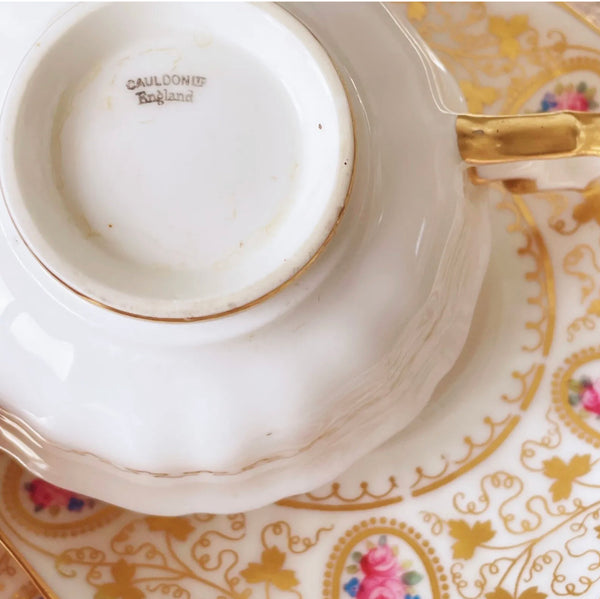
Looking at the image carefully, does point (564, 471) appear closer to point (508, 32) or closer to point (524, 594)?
point (524, 594)

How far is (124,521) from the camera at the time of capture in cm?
68

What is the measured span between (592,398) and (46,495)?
20.3 inches

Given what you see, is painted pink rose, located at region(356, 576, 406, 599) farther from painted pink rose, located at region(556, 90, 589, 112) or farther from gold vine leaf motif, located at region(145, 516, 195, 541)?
painted pink rose, located at region(556, 90, 589, 112)

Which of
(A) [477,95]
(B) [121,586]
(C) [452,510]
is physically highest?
(A) [477,95]

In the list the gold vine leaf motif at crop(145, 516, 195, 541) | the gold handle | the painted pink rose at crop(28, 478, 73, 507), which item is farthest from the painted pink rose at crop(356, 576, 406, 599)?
the gold handle

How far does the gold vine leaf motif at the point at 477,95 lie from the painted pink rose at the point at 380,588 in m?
0.46

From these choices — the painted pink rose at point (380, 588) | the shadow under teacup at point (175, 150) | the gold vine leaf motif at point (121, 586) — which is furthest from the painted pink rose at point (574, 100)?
the gold vine leaf motif at point (121, 586)

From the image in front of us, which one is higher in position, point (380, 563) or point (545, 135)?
point (545, 135)

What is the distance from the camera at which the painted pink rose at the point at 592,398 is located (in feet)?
2.32

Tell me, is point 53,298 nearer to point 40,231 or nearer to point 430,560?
point 40,231

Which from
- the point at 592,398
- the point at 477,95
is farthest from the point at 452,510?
the point at 477,95

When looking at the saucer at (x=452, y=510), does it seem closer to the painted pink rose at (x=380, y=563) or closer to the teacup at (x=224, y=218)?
the painted pink rose at (x=380, y=563)

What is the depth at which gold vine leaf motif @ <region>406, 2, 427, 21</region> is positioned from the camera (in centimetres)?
75

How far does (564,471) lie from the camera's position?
27.4 inches
